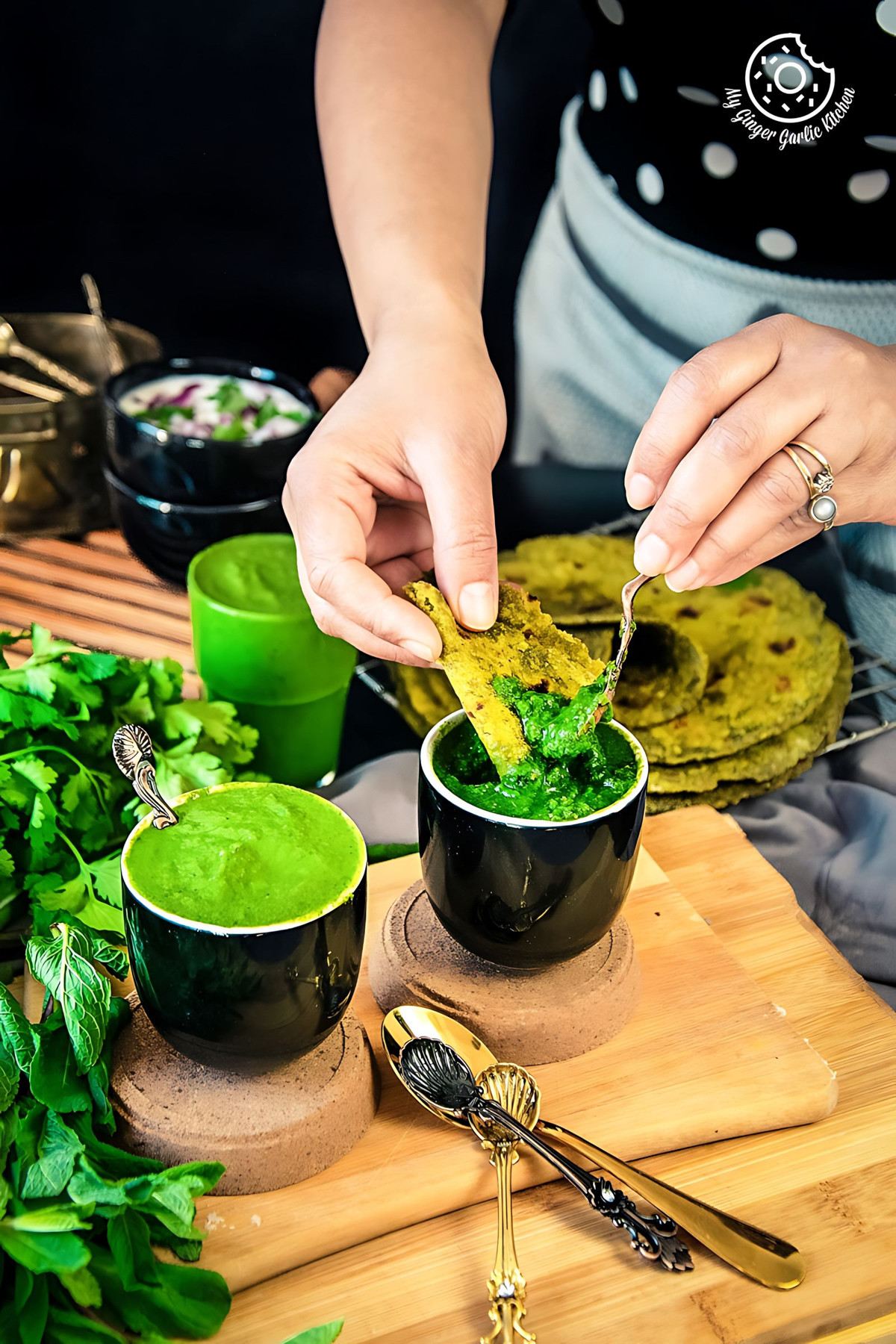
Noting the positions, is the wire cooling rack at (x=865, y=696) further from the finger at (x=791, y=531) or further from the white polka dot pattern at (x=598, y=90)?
the white polka dot pattern at (x=598, y=90)

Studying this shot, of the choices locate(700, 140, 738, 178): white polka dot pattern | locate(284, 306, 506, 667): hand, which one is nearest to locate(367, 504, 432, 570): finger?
locate(284, 306, 506, 667): hand

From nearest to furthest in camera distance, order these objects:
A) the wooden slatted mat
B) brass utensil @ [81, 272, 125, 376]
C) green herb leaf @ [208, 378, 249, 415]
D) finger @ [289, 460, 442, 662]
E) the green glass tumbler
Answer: finger @ [289, 460, 442, 662]
the green glass tumbler
the wooden slatted mat
green herb leaf @ [208, 378, 249, 415]
brass utensil @ [81, 272, 125, 376]

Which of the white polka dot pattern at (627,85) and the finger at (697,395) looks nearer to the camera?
the finger at (697,395)

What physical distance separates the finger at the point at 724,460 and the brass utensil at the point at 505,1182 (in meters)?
0.49

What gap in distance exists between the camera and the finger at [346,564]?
1.09m

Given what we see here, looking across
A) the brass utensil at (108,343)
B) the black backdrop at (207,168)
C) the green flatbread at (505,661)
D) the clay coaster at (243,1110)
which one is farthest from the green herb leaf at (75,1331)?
the black backdrop at (207,168)

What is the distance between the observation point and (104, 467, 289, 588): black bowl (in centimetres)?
168

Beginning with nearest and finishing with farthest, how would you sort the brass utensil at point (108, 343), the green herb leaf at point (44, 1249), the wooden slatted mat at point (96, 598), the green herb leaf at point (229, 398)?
the green herb leaf at point (44, 1249) < the wooden slatted mat at point (96, 598) < the green herb leaf at point (229, 398) < the brass utensil at point (108, 343)

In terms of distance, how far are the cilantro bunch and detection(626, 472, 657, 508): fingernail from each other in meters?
0.52

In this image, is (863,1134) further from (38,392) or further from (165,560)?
(38,392)

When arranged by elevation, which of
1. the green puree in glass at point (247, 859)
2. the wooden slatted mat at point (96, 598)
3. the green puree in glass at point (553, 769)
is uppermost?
the green puree in glass at point (553, 769)

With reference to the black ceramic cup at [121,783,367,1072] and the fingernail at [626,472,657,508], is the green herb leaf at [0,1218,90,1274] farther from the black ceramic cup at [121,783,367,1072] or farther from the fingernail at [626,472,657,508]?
the fingernail at [626,472,657,508]

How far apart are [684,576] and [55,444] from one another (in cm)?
105

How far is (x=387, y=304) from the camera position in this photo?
→ 1.44 meters
